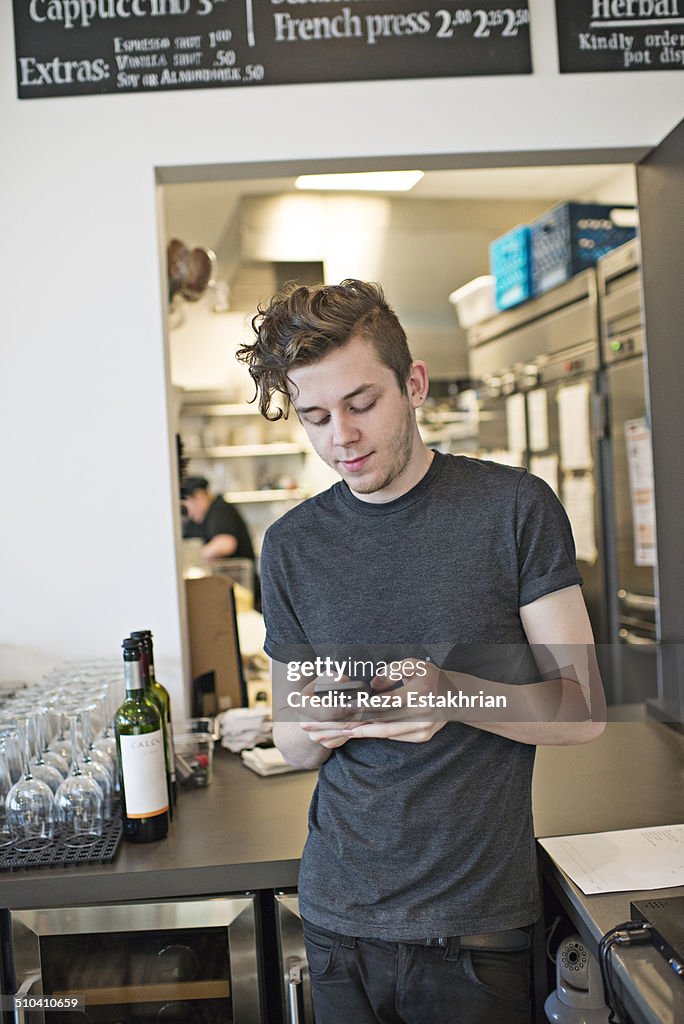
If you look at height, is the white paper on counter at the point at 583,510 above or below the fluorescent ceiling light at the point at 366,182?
below

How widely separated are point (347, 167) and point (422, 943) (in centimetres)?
164

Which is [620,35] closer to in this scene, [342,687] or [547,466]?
[342,687]

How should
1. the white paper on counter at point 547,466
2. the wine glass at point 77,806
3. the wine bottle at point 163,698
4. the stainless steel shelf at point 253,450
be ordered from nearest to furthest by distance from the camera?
the wine glass at point 77,806 < the wine bottle at point 163,698 < the white paper on counter at point 547,466 < the stainless steel shelf at point 253,450

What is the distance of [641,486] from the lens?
10.1ft

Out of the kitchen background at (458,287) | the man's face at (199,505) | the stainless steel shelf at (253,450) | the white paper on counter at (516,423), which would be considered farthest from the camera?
the stainless steel shelf at (253,450)

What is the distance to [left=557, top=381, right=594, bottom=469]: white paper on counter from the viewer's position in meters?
3.43

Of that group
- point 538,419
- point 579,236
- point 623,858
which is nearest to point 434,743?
point 623,858

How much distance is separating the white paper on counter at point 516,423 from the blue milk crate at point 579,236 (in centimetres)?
62

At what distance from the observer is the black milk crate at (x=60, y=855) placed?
5.12 ft

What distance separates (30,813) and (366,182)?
356 cm

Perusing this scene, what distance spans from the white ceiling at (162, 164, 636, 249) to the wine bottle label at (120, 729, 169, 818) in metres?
3.07

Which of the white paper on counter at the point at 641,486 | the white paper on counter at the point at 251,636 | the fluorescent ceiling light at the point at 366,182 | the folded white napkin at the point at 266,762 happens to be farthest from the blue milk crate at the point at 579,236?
the folded white napkin at the point at 266,762

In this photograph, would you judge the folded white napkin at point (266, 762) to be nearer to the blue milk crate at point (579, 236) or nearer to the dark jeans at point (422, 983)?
the dark jeans at point (422, 983)

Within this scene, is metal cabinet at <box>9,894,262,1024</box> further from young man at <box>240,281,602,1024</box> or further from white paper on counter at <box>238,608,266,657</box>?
white paper on counter at <box>238,608,266,657</box>
